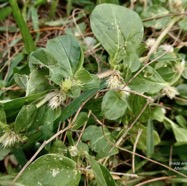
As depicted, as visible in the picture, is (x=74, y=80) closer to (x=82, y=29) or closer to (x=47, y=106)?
(x=47, y=106)

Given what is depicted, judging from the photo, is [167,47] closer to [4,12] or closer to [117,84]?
[117,84]

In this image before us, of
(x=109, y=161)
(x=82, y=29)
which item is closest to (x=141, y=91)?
(x=109, y=161)

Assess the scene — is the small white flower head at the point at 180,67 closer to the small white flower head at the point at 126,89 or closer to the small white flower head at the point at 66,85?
the small white flower head at the point at 126,89

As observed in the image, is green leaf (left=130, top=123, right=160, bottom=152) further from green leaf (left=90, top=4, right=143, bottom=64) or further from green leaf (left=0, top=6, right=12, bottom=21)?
green leaf (left=0, top=6, right=12, bottom=21)

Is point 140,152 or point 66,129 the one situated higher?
point 66,129

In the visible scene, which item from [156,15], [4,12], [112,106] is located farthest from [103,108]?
[4,12]

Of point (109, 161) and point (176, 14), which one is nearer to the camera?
point (109, 161)
